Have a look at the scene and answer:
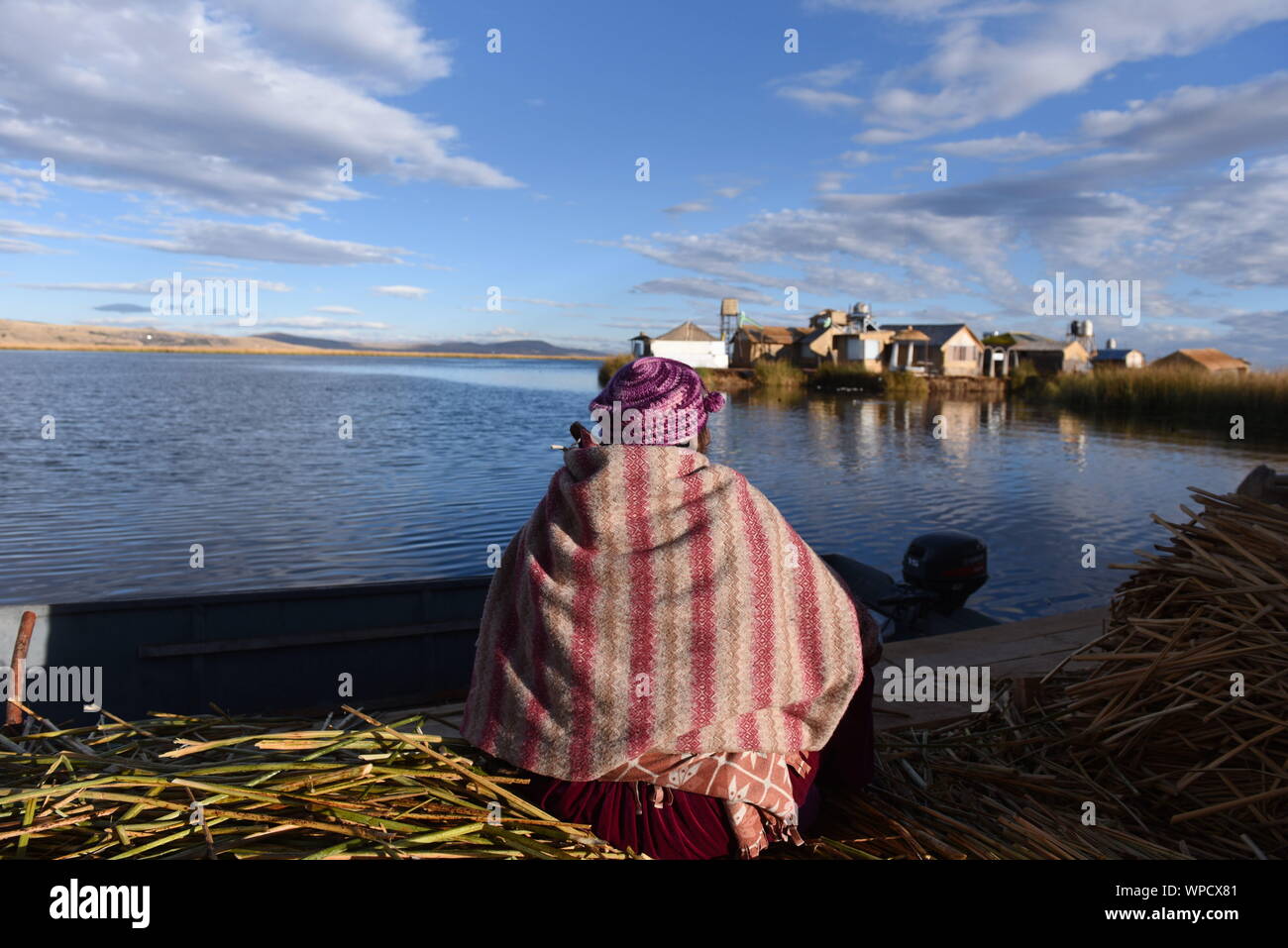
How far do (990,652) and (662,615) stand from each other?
3.12m

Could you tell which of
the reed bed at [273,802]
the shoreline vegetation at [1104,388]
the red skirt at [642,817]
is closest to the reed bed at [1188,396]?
the shoreline vegetation at [1104,388]

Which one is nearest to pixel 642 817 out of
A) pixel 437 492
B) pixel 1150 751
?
pixel 1150 751

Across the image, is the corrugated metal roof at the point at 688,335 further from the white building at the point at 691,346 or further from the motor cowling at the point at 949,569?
the motor cowling at the point at 949,569

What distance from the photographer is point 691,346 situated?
3492 inches

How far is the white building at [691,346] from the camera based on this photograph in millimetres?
85312

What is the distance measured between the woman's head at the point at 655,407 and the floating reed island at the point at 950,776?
999mm

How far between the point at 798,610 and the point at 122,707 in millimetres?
5291

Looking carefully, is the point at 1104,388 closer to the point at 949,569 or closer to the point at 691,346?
the point at 949,569

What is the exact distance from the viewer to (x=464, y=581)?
6.68 m

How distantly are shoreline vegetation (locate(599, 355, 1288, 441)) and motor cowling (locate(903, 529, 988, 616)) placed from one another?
171 inches
